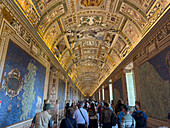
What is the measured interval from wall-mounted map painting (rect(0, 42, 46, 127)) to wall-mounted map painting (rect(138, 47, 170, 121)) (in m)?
7.07

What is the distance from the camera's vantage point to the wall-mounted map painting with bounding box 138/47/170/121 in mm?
6555

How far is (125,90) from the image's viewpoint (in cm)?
1325

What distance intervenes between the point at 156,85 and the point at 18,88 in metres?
7.23

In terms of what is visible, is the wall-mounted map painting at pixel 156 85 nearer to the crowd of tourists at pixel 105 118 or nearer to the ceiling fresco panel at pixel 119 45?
the crowd of tourists at pixel 105 118

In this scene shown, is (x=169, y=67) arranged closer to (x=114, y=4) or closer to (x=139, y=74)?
(x=139, y=74)

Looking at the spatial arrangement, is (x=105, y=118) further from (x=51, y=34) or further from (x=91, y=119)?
(x=51, y=34)

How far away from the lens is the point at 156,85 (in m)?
7.48

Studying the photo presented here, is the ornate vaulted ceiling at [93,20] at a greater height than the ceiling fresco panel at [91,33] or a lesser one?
lesser

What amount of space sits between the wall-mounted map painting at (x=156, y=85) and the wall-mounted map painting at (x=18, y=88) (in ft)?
23.2

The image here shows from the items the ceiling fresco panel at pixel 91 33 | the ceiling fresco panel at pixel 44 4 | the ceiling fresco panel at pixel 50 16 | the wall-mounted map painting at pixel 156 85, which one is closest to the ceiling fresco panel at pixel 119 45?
the ceiling fresco panel at pixel 91 33

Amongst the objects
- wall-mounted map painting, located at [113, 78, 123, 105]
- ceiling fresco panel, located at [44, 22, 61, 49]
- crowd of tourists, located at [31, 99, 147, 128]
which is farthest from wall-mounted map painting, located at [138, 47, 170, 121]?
ceiling fresco panel, located at [44, 22, 61, 49]

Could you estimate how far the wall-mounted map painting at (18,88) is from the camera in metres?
5.12

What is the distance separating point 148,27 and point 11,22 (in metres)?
8.00

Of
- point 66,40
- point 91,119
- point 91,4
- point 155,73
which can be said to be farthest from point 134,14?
point 91,119
